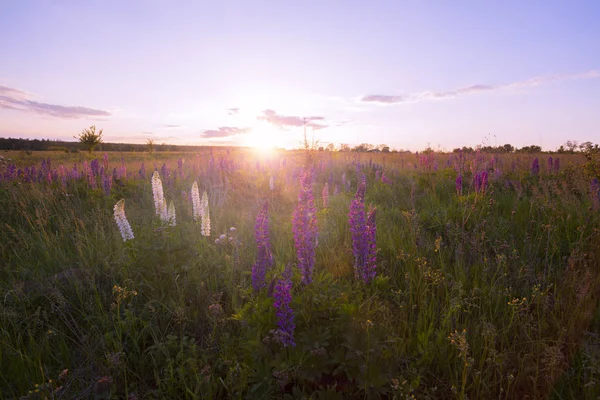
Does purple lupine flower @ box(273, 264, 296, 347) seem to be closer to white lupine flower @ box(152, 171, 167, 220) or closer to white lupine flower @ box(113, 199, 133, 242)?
white lupine flower @ box(113, 199, 133, 242)

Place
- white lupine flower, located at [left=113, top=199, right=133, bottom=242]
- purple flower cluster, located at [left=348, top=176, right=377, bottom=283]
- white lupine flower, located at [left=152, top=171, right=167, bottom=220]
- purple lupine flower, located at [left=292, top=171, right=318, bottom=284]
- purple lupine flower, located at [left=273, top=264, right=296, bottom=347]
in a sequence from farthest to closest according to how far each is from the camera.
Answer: white lupine flower, located at [left=152, top=171, right=167, bottom=220] < white lupine flower, located at [left=113, top=199, right=133, bottom=242] < purple flower cluster, located at [left=348, top=176, right=377, bottom=283] < purple lupine flower, located at [left=292, top=171, right=318, bottom=284] < purple lupine flower, located at [left=273, top=264, right=296, bottom=347]

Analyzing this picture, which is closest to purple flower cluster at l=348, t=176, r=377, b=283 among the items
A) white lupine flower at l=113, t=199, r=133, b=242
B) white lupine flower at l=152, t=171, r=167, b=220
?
white lupine flower at l=113, t=199, r=133, b=242

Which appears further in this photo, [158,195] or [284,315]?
[158,195]

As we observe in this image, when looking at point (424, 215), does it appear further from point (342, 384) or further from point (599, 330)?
point (342, 384)

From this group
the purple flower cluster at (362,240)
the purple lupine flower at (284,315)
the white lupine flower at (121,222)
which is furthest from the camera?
the white lupine flower at (121,222)

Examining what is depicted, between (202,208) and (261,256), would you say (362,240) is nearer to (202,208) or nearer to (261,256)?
(261,256)

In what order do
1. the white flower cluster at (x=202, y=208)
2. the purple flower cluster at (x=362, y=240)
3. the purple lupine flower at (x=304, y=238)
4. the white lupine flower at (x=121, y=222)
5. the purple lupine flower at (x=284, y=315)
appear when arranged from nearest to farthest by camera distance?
the purple lupine flower at (x=284, y=315) → the purple lupine flower at (x=304, y=238) → the purple flower cluster at (x=362, y=240) → the white lupine flower at (x=121, y=222) → the white flower cluster at (x=202, y=208)

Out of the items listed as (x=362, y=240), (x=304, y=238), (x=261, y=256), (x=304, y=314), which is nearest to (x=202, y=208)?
(x=261, y=256)

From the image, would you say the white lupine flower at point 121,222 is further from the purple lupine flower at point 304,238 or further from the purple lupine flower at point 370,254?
the purple lupine flower at point 370,254

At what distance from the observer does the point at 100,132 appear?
46.0 m

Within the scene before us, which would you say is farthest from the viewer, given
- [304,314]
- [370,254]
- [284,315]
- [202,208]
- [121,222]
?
[202,208]

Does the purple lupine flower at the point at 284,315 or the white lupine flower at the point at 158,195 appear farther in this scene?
the white lupine flower at the point at 158,195

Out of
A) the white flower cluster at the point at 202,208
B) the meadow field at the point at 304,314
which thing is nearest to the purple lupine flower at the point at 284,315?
the meadow field at the point at 304,314

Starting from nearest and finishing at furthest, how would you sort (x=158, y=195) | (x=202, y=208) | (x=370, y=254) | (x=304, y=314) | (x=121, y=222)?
(x=304, y=314)
(x=370, y=254)
(x=121, y=222)
(x=158, y=195)
(x=202, y=208)
